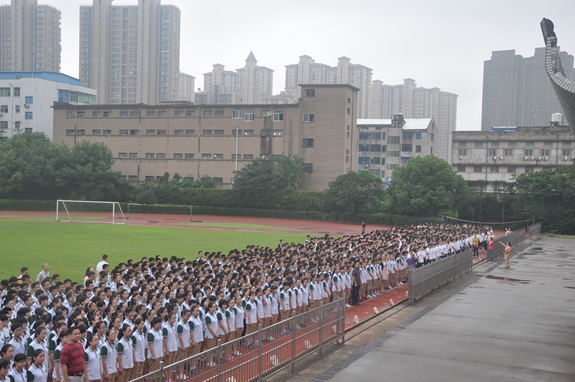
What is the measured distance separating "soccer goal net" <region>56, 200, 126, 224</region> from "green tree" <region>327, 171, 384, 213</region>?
20580 millimetres

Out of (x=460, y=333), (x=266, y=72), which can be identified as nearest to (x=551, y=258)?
(x=460, y=333)

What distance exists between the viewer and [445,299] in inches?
671

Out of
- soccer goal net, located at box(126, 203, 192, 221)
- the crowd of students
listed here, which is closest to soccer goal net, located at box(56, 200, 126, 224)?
soccer goal net, located at box(126, 203, 192, 221)

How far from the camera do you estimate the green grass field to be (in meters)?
20.2

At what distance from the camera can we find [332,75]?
160 metres

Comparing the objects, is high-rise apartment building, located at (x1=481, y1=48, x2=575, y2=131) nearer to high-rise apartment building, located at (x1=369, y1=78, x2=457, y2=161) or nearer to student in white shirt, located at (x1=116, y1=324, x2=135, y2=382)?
high-rise apartment building, located at (x1=369, y1=78, x2=457, y2=161)

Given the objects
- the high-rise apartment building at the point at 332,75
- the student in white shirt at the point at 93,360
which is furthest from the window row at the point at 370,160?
the student in white shirt at the point at 93,360

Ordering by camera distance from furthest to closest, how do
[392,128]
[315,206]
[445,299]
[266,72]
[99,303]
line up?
[266,72]
[392,128]
[315,206]
[445,299]
[99,303]

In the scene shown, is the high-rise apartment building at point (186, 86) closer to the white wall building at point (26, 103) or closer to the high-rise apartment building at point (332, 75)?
the high-rise apartment building at point (332, 75)

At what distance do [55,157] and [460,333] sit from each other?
5122 cm

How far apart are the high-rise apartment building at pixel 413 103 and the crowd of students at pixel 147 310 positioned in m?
147

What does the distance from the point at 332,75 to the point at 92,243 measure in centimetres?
14082

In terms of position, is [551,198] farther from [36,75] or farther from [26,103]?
[36,75]

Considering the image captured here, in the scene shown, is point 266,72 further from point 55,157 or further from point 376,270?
point 376,270
